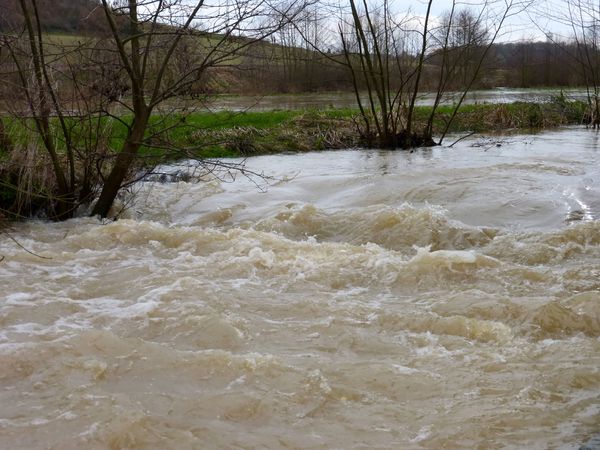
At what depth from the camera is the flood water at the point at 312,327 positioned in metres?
3.44

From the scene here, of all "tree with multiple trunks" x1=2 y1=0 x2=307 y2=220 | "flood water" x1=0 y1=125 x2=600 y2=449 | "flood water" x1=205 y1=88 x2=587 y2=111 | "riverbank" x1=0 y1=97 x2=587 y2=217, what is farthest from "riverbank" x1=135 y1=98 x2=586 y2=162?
"flood water" x1=0 y1=125 x2=600 y2=449

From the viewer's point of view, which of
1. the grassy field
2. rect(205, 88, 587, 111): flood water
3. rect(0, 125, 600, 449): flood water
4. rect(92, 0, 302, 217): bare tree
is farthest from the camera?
rect(205, 88, 587, 111): flood water

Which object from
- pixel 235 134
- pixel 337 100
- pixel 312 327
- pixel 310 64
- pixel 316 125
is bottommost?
pixel 312 327

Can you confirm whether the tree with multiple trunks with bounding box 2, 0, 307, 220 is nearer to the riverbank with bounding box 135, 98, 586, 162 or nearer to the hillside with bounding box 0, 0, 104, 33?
the hillside with bounding box 0, 0, 104, 33

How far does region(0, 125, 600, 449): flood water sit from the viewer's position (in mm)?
3443

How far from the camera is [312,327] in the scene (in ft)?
15.9

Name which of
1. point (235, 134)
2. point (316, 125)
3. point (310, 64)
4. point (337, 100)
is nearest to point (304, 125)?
point (316, 125)

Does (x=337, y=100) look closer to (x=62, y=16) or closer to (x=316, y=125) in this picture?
(x=316, y=125)

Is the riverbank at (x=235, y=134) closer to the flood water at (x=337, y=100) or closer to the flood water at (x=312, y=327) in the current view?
the flood water at (x=312, y=327)

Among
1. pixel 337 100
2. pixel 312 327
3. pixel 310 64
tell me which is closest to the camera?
pixel 312 327

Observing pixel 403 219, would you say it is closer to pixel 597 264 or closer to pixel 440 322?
pixel 597 264

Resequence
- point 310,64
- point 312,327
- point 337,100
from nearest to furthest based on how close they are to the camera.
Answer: point 312,327 < point 337,100 < point 310,64

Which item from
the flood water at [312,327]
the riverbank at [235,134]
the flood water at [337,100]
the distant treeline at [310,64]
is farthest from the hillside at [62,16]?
the flood water at [337,100]

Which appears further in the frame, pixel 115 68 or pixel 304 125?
pixel 304 125
